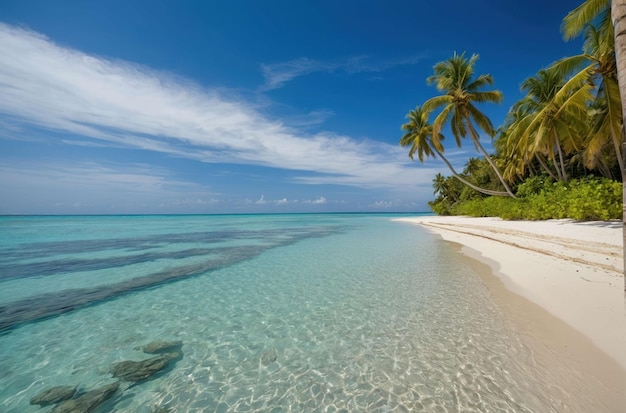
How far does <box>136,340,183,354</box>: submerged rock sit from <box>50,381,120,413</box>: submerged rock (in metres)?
0.83

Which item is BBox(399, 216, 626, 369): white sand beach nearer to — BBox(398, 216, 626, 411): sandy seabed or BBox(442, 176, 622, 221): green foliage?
BBox(398, 216, 626, 411): sandy seabed

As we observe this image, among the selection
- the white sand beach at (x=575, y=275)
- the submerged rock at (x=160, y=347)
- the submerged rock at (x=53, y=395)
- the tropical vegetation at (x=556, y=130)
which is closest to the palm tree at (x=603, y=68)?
the tropical vegetation at (x=556, y=130)

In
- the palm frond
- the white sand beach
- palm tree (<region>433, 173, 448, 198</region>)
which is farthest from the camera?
palm tree (<region>433, 173, 448, 198</region>)

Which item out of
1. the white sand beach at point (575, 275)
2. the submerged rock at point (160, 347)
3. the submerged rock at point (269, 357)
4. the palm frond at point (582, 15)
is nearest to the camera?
the submerged rock at point (269, 357)

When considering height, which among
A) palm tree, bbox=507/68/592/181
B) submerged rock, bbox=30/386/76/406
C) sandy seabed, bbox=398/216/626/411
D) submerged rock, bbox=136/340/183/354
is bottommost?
submerged rock, bbox=136/340/183/354

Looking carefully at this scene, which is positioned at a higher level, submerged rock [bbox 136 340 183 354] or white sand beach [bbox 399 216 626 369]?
white sand beach [bbox 399 216 626 369]

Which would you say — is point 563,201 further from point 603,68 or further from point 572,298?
point 572,298

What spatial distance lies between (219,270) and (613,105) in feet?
55.5

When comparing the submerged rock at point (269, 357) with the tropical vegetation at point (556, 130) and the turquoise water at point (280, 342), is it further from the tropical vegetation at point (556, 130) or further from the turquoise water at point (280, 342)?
the tropical vegetation at point (556, 130)

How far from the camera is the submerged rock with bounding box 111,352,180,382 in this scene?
3283mm

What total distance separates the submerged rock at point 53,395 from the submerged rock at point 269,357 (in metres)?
2.16

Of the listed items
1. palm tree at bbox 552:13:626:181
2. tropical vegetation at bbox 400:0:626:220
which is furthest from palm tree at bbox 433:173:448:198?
palm tree at bbox 552:13:626:181

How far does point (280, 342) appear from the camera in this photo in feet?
13.6

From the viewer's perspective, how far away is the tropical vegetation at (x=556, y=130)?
10.7 metres
